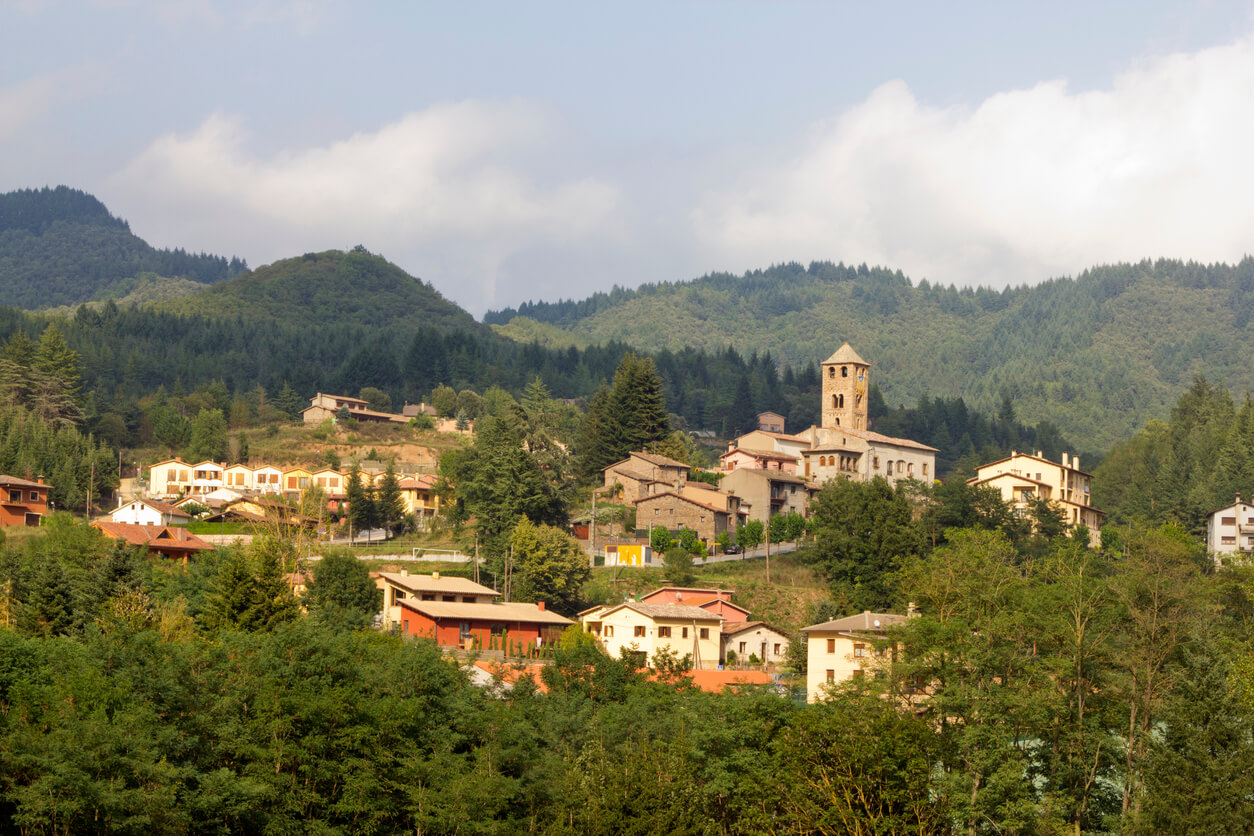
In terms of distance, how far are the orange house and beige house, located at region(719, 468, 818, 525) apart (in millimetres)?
41605

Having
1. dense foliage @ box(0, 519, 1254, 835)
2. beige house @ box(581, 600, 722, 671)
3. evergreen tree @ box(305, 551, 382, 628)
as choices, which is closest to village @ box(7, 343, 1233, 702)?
beige house @ box(581, 600, 722, 671)

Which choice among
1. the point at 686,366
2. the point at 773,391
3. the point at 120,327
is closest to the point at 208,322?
the point at 120,327

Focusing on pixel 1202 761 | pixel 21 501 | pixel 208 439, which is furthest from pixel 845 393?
pixel 1202 761

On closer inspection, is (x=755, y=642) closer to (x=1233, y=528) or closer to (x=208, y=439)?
(x=1233, y=528)

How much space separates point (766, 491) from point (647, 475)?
25.4 feet

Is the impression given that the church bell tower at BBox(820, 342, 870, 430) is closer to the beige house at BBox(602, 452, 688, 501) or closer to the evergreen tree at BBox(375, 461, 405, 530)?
the beige house at BBox(602, 452, 688, 501)

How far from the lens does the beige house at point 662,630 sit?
5997 centimetres

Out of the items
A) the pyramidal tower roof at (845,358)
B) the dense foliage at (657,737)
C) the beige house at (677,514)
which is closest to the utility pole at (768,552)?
the beige house at (677,514)

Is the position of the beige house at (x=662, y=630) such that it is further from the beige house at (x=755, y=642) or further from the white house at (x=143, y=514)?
the white house at (x=143, y=514)

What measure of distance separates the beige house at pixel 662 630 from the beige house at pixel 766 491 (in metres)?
23.6

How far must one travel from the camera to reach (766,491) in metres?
86.1

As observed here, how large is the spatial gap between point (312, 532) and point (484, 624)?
78.7ft

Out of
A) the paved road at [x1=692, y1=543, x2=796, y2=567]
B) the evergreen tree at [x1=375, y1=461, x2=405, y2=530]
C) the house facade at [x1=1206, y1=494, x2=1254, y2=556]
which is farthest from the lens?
the house facade at [x1=1206, y1=494, x2=1254, y2=556]

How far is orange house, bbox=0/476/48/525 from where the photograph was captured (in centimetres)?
8050
